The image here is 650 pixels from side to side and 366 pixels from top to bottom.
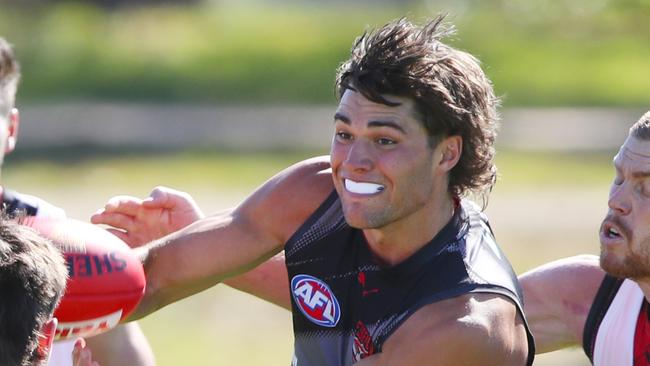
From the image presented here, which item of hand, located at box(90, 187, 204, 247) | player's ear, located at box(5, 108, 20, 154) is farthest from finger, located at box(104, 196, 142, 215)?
player's ear, located at box(5, 108, 20, 154)

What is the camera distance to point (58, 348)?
17.8 feet

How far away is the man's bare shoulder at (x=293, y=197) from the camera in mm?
5277

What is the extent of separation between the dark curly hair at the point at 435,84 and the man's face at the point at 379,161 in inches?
2.0

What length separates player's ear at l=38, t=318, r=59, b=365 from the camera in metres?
3.46

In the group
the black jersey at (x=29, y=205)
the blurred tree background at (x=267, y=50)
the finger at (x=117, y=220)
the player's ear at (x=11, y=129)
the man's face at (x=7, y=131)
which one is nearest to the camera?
the finger at (x=117, y=220)

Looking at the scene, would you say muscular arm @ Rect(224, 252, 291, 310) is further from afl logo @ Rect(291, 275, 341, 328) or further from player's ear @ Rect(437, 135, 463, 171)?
player's ear @ Rect(437, 135, 463, 171)

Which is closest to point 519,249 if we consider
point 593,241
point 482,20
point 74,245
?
point 593,241

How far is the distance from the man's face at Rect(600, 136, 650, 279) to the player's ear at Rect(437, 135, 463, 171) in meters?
0.58

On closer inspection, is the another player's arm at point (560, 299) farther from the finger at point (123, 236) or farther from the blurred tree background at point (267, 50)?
the blurred tree background at point (267, 50)

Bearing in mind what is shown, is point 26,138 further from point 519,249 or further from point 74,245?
point 74,245

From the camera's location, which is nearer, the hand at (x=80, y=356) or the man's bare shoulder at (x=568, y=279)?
the hand at (x=80, y=356)

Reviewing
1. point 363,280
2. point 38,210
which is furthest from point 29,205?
point 363,280

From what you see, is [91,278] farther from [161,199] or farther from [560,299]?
[560,299]

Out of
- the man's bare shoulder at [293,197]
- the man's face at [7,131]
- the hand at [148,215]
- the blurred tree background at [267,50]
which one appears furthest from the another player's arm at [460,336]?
the blurred tree background at [267,50]
